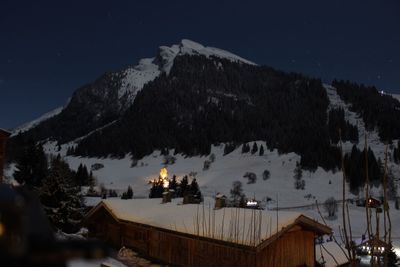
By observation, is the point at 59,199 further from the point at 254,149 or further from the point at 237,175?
the point at 254,149

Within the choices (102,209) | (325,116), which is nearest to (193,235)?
(102,209)

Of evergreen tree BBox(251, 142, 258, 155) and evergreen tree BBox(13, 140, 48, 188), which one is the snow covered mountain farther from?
evergreen tree BBox(13, 140, 48, 188)

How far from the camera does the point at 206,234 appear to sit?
15.4m

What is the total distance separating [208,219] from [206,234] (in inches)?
115

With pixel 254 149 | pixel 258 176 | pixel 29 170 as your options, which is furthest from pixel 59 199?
pixel 254 149

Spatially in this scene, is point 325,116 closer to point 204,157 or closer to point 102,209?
point 204,157

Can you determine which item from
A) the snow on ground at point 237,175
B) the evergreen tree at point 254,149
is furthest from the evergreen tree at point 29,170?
the evergreen tree at point 254,149

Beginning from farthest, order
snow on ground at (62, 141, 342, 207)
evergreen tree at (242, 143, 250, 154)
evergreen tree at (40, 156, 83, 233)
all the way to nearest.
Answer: evergreen tree at (242, 143, 250, 154) → snow on ground at (62, 141, 342, 207) → evergreen tree at (40, 156, 83, 233)

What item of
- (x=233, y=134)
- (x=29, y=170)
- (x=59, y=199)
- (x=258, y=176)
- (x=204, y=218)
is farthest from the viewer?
(x=233, y=134)

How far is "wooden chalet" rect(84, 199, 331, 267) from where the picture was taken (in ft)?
48.1

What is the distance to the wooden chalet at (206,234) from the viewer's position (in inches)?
578

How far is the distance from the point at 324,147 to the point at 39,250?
4377 inches

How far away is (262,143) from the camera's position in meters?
124

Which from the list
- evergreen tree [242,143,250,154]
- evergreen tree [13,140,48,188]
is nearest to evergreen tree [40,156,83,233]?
evergreen tree [13,140,48,188]
